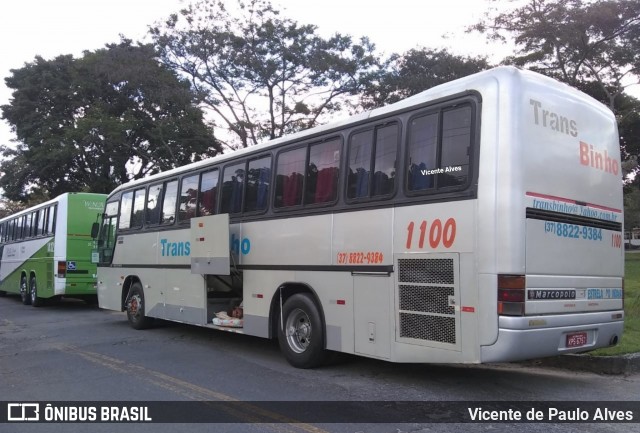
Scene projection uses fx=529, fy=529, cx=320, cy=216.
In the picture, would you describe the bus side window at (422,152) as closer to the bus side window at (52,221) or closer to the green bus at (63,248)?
the green bus at (63,248)

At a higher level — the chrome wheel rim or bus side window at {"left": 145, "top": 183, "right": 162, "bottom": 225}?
bus side window at {"left": 145, "top": 183, "right": 162, "bottom": 225}

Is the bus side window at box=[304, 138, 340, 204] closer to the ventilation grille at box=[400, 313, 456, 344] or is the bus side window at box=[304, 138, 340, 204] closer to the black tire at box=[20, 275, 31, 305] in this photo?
the ventilation grille at box=[400, 313, 456, 344]

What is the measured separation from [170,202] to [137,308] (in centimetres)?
271

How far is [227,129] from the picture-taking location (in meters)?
26.5

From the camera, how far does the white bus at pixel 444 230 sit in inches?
201

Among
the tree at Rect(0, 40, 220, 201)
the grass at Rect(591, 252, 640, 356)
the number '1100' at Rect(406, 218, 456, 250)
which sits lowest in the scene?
the grass at Rect(591, 252, 640, 356)

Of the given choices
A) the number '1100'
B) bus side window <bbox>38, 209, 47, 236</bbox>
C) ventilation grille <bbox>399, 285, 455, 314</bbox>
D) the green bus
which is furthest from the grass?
bus side window <bbox>38, 209, 47, 236</bbox>

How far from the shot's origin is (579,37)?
20.1 meters

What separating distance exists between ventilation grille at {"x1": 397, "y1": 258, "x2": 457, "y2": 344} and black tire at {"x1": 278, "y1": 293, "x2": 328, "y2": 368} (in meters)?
1.45

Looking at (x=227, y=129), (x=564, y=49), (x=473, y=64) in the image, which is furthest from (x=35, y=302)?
→ (x=564, y=49)

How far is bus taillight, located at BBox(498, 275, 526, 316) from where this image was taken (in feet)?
16.3

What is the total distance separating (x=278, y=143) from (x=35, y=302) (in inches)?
534

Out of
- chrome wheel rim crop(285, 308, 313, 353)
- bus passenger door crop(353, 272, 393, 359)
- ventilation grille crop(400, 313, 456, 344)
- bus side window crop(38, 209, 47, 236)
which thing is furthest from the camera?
bus side window crop(38, 209, 47, 236)

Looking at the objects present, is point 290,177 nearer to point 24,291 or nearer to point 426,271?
point 426,271
